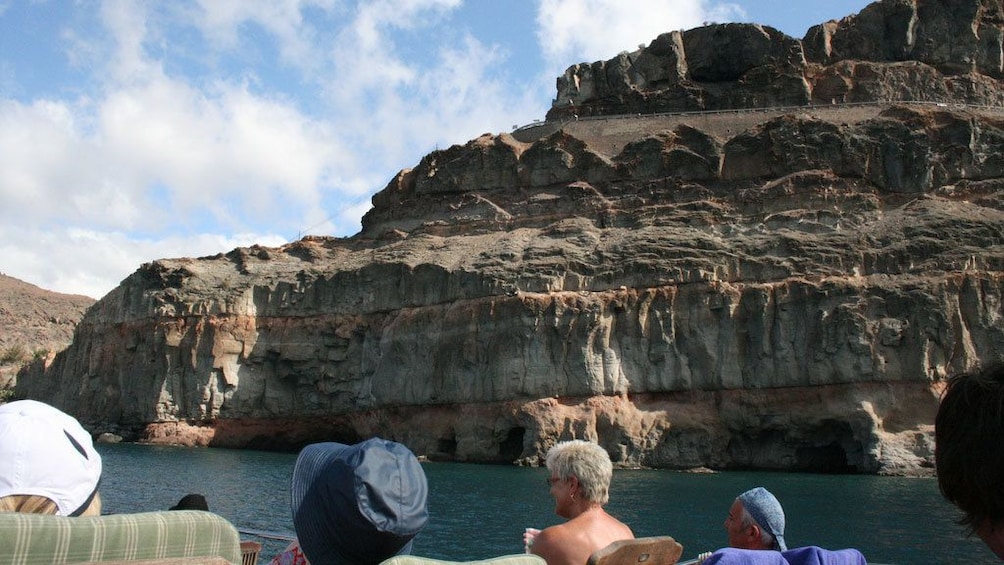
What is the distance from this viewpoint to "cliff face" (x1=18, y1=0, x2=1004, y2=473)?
4350 cm

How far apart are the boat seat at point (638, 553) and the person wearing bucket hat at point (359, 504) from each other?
0.74 metres

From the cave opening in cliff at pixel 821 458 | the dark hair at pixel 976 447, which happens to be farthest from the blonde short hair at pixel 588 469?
the cave opening in cliff at pixel 821 458

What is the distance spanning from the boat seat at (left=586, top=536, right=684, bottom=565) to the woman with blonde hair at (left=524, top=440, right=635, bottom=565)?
0.82 m

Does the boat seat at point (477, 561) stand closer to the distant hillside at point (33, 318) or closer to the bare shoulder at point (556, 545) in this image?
the bare shoulder at point (556, 545)

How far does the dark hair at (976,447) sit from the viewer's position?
2.27m

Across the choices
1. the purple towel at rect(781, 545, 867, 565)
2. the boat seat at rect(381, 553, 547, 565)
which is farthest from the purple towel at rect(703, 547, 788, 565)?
the boat seat at rect(381, 553, 547, 565)

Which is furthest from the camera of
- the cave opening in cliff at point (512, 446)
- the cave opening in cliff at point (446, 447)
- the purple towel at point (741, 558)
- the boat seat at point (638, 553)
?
the cave opening in cliff at point (446, 447)

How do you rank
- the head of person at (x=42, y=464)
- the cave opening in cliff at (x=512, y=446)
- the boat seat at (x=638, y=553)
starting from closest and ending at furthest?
the head of person at (x=42, y=464)
the boat seat at (x=638, y=553)
the cave opening in cliff at (x=512, y=446)

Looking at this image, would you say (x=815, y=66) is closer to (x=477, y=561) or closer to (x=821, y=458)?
(x=821, y=458)

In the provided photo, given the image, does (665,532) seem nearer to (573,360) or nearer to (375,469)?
(375,469)

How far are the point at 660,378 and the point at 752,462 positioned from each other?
623 cm

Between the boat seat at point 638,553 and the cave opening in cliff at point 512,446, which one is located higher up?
the cave opening in cliff at point 512,446

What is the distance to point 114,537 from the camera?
276cm

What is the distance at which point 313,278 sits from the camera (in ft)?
189
